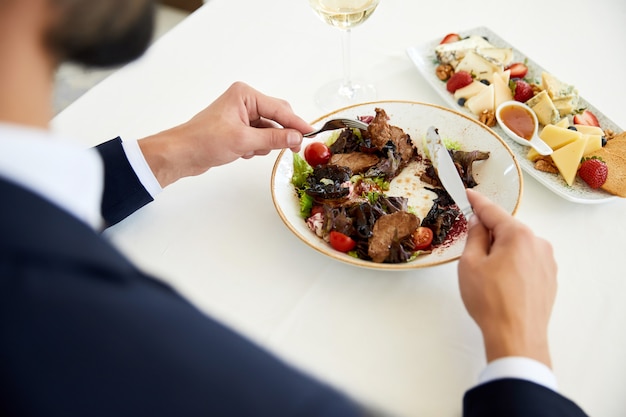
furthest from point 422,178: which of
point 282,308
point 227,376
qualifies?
point 227,376

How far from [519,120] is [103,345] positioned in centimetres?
126

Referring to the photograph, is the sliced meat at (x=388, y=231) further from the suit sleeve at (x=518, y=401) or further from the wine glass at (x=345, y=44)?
the wine glass at (x=345, y=44)

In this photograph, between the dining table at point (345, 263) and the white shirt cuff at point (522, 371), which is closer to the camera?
the white shirt cuff at point (522, 371)

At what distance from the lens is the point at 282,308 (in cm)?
110

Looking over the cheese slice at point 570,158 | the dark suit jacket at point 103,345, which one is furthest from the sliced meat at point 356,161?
the dark suit jacket at point 103,345

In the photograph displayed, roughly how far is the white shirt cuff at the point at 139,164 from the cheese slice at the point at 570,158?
0.99 meters

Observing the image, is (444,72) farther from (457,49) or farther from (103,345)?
(103,345)

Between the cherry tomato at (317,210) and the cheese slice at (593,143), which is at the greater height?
the cheese slice at (593,143)

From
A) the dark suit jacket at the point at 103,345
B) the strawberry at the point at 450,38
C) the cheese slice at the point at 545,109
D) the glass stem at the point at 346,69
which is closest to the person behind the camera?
the dark suit jacket at the point at 103,345

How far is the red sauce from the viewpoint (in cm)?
141

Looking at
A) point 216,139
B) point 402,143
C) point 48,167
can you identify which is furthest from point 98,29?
point 402,143

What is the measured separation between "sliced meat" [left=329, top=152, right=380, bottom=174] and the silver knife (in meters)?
0.14

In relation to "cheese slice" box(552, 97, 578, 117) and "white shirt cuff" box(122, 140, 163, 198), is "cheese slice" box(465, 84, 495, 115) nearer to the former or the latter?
"cheese slice" box(552, 97, 578, 117)

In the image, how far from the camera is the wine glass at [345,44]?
140cm
